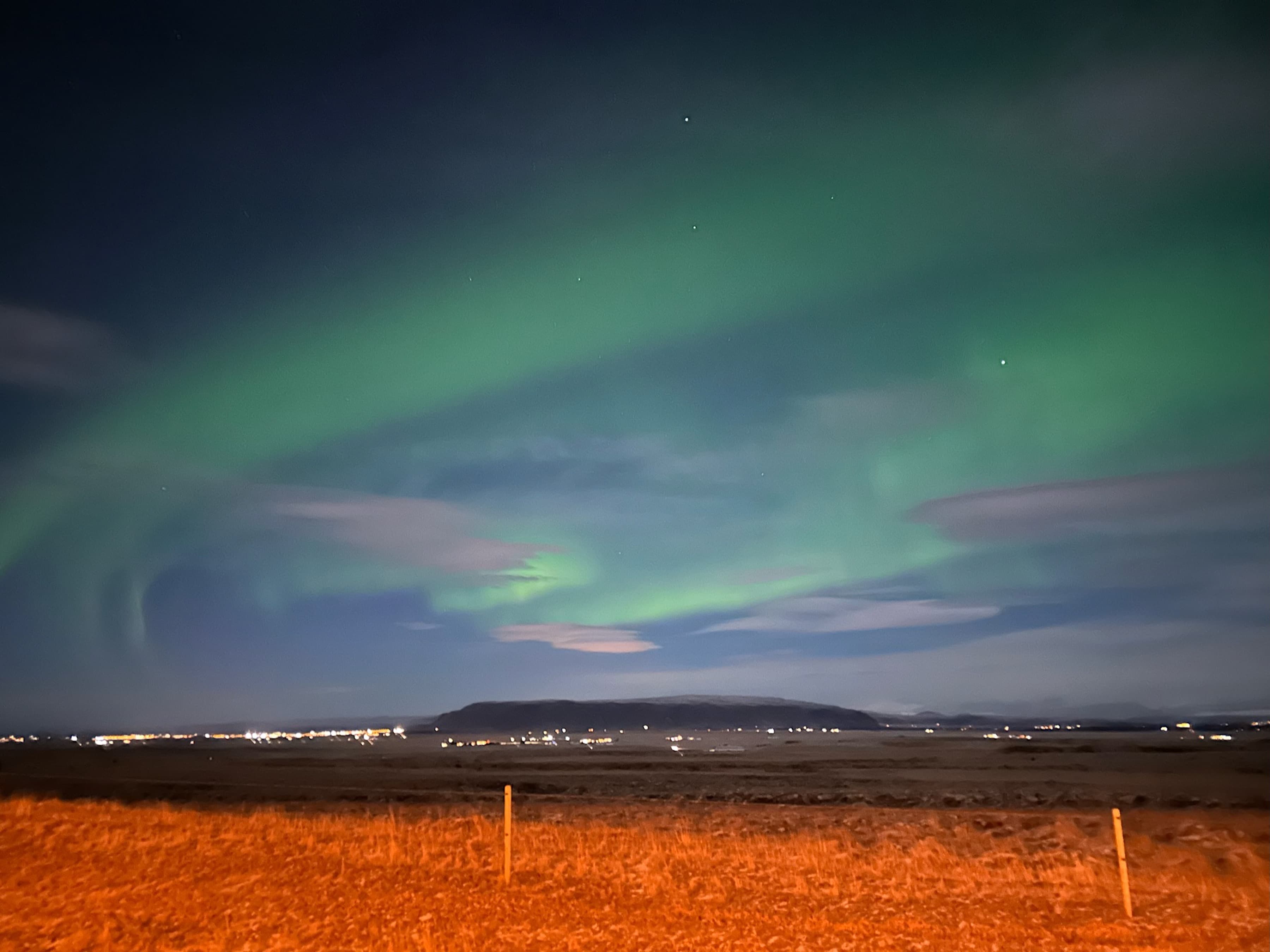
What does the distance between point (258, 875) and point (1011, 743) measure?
131189 mm

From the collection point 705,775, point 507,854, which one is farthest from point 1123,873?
point 705,775

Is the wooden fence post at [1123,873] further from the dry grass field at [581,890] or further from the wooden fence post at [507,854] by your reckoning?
the wooden fence post at [507,854]

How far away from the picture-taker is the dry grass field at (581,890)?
1134 centimetres

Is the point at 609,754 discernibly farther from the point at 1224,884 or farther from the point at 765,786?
the point at 1224,884

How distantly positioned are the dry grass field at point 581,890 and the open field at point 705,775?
2209cm

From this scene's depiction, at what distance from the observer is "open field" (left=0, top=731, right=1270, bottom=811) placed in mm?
43625

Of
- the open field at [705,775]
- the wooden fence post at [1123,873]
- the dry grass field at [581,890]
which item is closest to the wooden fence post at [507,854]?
the dry grass field at [581,890]

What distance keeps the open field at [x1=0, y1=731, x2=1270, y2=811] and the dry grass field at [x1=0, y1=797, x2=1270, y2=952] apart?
2209 centimetres

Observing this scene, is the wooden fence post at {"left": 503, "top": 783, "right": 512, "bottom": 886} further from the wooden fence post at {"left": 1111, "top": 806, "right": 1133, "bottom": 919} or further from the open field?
the open field

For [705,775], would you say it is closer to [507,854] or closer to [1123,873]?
[507,854]

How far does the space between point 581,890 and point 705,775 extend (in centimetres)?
4940

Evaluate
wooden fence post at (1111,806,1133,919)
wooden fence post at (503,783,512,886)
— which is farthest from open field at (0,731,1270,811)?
wooden fence post at (1111,806,1133,919)

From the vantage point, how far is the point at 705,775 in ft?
201

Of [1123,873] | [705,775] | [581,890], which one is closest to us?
[1123,873]
